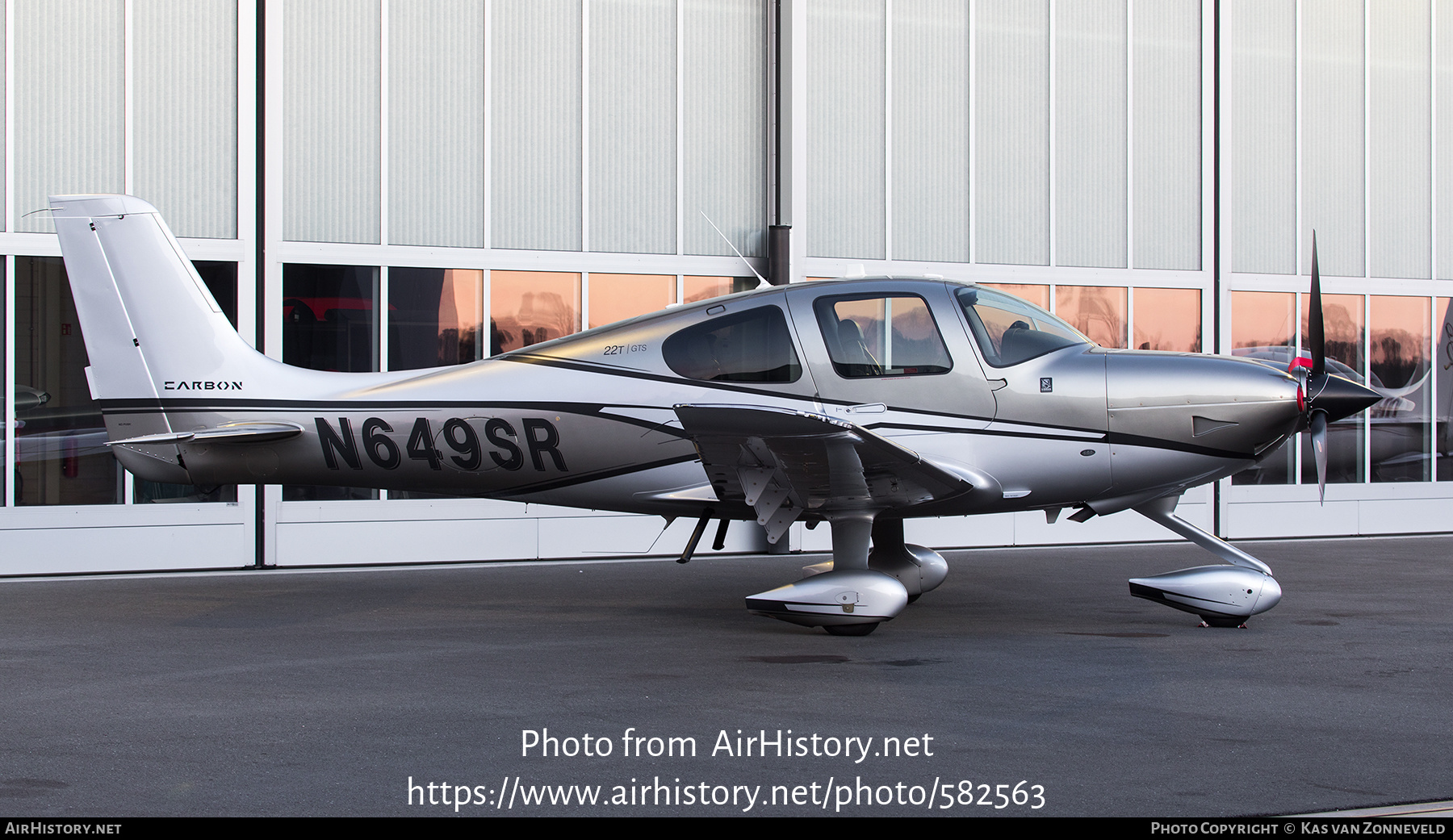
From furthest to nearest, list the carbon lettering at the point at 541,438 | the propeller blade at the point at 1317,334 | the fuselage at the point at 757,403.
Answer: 1. the carbon lettering at the point at 541,438
2. the fuselage at the point at 757,403
3. the propeller blade at the point at 1317,334

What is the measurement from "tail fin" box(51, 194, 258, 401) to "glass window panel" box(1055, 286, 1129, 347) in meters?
8.95

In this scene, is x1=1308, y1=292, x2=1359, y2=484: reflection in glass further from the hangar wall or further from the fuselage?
the fuselage

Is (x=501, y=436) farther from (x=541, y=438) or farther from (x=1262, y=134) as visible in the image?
(x=1262, y=134)

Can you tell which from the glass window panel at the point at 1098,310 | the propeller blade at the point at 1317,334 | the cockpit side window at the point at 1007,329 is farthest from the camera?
the glass window panel at the point at 1098,310

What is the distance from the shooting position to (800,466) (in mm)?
6895

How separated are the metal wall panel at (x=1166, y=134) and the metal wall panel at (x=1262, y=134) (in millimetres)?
483

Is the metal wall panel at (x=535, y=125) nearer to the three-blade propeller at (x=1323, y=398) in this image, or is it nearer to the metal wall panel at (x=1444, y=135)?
the three-blade propeller at (x=1323, y=398)

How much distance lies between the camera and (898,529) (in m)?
8.55

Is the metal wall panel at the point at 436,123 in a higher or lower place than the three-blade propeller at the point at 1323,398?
higher

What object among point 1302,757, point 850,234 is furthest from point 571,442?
point 850,234

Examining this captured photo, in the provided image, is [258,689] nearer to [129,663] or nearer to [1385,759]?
[129,663]

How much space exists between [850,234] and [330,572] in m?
6.34

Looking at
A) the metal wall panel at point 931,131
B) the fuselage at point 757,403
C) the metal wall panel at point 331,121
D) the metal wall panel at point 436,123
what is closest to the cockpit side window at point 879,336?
the fuselage at point 757,403

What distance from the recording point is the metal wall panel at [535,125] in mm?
11836
